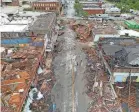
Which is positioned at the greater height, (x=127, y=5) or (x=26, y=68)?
→ (x=127, y=5)

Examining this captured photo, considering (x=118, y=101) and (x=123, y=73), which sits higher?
(x=123, y=73)

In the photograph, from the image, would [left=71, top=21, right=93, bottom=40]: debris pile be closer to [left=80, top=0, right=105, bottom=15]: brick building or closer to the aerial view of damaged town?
the aerial view of damaged town

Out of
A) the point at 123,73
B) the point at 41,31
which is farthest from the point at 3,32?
the point at 123,73

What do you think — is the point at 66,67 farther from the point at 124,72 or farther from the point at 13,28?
the point at 13,28

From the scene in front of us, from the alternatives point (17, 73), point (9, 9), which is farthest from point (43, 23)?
point (9, 9)

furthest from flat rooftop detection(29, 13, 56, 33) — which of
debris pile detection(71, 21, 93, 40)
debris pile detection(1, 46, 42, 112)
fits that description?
debris pile detection(71, 21, 93, 40)

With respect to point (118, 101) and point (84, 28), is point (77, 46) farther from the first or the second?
point (118, 101)
